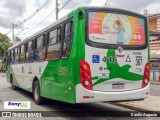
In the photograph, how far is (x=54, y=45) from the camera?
10055 millimetres

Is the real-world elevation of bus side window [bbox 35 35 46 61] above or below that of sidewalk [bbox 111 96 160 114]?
above

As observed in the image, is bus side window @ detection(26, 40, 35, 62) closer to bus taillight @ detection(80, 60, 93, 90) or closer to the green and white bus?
the green and white bus

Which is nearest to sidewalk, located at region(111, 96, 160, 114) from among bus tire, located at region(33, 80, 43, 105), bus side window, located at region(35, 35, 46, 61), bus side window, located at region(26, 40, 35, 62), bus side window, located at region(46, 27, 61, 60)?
bus tire, located at region(33, 80, 43, 105)

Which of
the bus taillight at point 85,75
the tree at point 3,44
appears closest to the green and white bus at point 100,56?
the bus taillight at point 85,75

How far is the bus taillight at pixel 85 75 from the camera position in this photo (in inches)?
316

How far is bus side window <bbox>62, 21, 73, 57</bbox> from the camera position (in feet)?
28.3

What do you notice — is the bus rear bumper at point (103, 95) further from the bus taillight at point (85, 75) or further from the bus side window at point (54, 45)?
the bus side window at point (54, 45)

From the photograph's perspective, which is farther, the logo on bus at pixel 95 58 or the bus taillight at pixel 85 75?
the logo on bus at pixel 95 58

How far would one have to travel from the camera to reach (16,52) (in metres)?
17.6

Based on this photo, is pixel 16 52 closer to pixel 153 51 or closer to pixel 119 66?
pixel 119 66

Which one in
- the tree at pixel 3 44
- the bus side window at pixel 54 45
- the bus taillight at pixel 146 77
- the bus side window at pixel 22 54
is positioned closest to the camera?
the bus taillight at pixel 146 77

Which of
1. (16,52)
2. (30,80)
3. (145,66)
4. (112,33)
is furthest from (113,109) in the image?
(16,52)

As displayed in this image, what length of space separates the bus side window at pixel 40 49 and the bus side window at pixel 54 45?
2.38 feet

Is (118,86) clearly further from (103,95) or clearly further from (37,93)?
(37,93)
